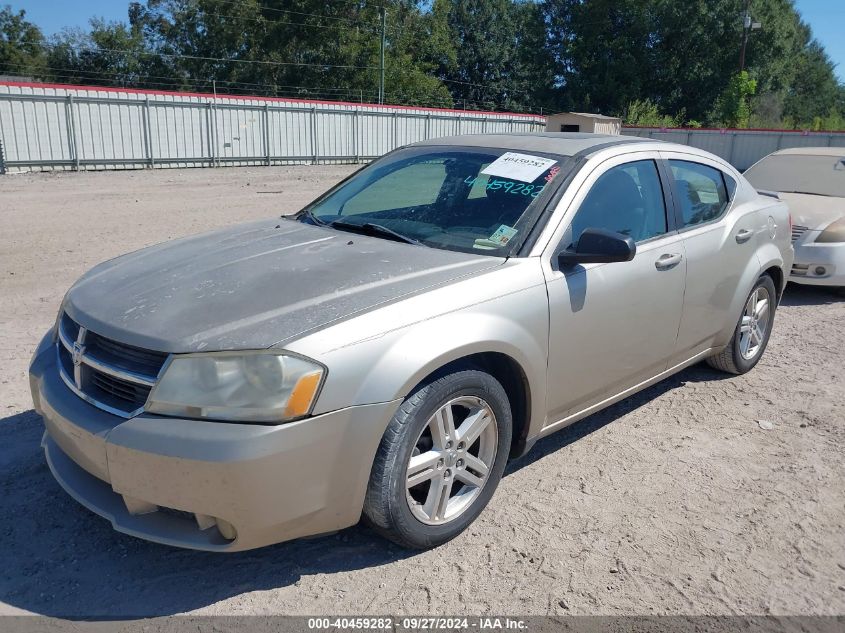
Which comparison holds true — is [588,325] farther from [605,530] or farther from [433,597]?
[433,597]

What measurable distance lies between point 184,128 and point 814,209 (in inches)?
795

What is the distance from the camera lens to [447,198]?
3930 millimetres

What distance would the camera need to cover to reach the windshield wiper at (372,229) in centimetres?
362

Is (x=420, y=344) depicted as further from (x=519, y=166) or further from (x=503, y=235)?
(x=519, y=166)

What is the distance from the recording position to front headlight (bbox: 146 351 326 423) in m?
2.50

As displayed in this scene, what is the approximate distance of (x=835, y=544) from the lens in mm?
3219

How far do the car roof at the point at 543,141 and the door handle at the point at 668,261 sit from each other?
0.69m

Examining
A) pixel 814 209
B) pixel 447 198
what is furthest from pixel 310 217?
pixel 814 209

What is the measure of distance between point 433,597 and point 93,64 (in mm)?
63292

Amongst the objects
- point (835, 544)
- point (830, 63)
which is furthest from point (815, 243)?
point (830, 63)

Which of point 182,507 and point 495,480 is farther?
point 495,480

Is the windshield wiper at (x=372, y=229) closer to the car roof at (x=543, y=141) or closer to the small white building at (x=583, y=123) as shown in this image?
the car roof at (x=543, y=141)

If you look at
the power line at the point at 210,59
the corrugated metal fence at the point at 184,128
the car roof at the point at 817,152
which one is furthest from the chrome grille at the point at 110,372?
the power line at the point at 210,59

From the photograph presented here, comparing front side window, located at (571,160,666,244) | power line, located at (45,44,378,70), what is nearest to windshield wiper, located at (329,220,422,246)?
front side window, located at (571,160,666,244)
